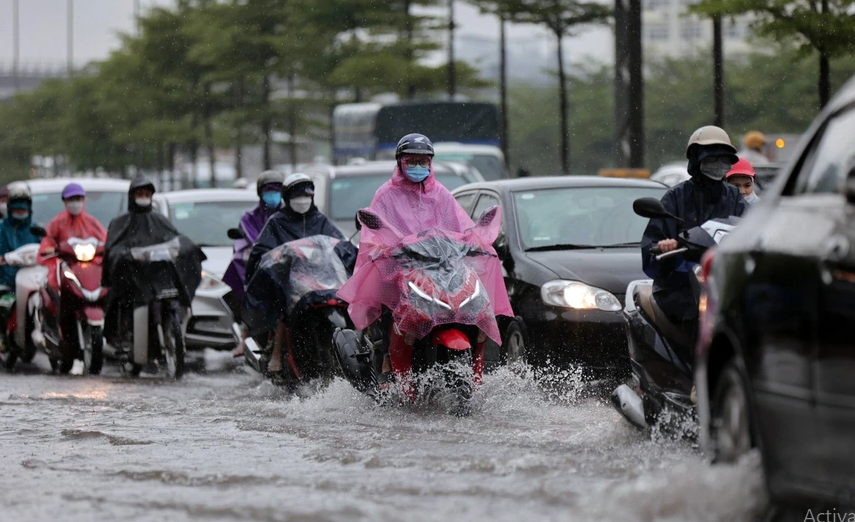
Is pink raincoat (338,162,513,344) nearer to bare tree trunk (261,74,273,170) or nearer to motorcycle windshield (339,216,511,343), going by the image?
motorcycle windshield (339,216,511,343)

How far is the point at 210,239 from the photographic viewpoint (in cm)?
1631

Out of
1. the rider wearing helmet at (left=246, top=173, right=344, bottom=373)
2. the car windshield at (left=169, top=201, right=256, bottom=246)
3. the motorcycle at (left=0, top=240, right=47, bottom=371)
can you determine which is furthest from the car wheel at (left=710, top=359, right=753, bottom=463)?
the car windshield at (left=169, top=201, right=256, bottom=246)

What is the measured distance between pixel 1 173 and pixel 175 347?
97.0 meters

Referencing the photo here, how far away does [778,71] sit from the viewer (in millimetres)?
57062

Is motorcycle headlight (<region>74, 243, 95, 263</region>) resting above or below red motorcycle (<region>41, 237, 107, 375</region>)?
above

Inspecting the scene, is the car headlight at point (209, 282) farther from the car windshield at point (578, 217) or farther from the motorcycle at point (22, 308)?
the car windshield at point (578, 217)

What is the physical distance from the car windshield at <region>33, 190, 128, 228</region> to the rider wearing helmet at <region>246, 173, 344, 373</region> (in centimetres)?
616

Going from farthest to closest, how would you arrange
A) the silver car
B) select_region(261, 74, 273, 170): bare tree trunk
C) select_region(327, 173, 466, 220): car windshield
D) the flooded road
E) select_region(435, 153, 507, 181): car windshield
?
1. select_region(261, 74, 273, 170): bare tree trunk
2. select_region(435, 153, 507, 181): car windshield
3. select_region(327, 173, 466, 220): car windshield
4. the silver car
5. the flooded road

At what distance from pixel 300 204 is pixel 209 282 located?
3872mm

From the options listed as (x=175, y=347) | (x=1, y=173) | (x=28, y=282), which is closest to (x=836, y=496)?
(x=175, y=347)

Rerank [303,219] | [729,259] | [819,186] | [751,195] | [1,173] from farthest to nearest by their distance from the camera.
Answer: [1,173], [303,219], [751,195], [729,259], [819,186]

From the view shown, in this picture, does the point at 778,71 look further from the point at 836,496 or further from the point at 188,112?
→ the point at 836,496

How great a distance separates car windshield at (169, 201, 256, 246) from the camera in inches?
643

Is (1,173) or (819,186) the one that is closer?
(819,186)
